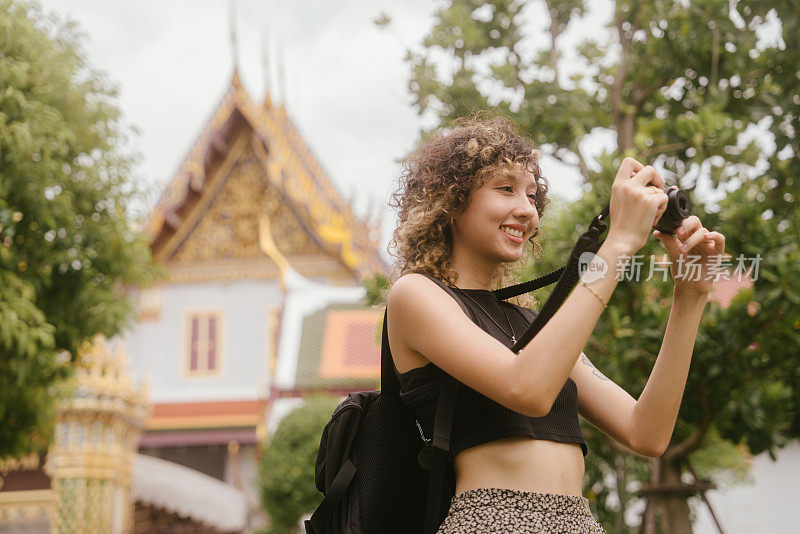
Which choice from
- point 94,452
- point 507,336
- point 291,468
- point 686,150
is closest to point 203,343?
point 94,452

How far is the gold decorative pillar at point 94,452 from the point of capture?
33.9ft

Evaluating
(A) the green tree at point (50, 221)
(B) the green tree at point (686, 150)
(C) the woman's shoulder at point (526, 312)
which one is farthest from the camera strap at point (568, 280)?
(A) the green tree at point (50, 221)

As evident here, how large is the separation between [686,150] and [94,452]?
27.9 ft

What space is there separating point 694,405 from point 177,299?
12791 millimetres

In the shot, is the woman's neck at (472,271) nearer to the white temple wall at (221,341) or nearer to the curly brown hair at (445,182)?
the curly brown hair at (445,182)

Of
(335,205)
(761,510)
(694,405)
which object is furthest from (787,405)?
(335,205)

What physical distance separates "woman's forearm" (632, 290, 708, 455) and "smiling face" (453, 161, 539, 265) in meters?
0.31

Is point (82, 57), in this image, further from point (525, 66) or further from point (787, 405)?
point (787, 405)

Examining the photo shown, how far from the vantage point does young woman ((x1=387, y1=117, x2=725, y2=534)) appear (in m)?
1.37

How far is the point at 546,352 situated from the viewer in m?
1.33

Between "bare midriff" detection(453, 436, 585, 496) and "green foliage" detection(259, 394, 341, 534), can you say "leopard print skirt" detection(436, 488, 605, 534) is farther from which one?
"green foliage" detection(259, 394, 341, 534)

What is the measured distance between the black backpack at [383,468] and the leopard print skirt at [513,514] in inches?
2.0

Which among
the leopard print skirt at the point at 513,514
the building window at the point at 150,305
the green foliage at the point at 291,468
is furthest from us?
the building window at the point at 150,305

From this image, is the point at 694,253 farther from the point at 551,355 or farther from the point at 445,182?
the point at 445,182
